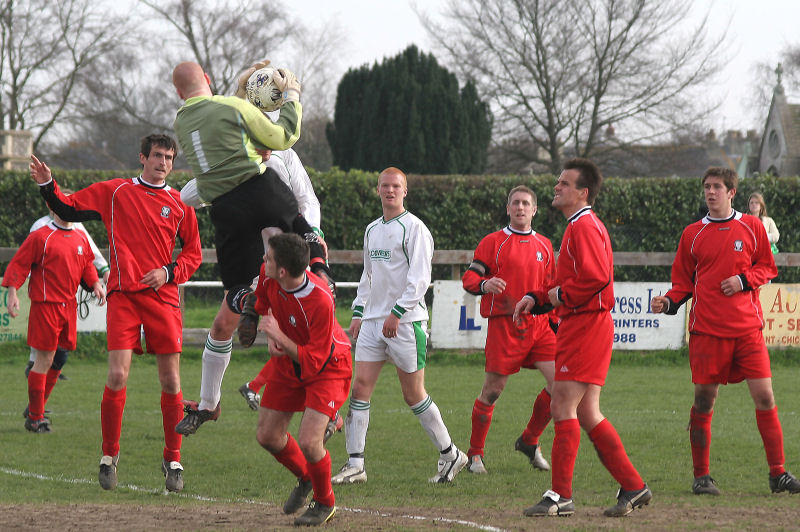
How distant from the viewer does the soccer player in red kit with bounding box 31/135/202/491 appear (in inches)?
268

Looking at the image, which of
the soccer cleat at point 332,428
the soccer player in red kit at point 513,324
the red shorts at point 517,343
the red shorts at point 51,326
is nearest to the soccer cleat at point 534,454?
the soccer player in red kit at point 513,324

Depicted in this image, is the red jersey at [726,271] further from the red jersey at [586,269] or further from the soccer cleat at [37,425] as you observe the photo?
the soccer cleat at [37,425]

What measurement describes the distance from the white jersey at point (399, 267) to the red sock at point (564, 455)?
5.89 ft

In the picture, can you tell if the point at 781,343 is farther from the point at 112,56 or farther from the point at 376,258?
the point at 112,56

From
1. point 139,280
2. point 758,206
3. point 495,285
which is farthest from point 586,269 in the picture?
point 758,206

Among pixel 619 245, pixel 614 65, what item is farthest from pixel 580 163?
pixel 614 65

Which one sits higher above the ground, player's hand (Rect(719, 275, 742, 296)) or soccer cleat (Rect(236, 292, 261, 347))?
player's hand (Rect(719, 275, 742, 296))

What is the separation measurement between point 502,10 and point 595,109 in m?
5.38

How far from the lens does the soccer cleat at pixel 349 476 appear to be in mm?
7086

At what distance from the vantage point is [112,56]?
41.8m

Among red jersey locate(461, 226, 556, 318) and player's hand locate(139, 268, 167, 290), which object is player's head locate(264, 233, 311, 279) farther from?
red jersey locate(461, 226, 556, 318)

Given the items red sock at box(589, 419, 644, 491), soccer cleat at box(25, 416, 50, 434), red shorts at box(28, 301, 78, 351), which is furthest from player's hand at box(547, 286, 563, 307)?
red shorts at box(28, 301, 78, 351)

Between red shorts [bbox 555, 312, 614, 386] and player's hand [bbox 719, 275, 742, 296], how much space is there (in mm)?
1303

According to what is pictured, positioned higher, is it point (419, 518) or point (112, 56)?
point (112, 56)
